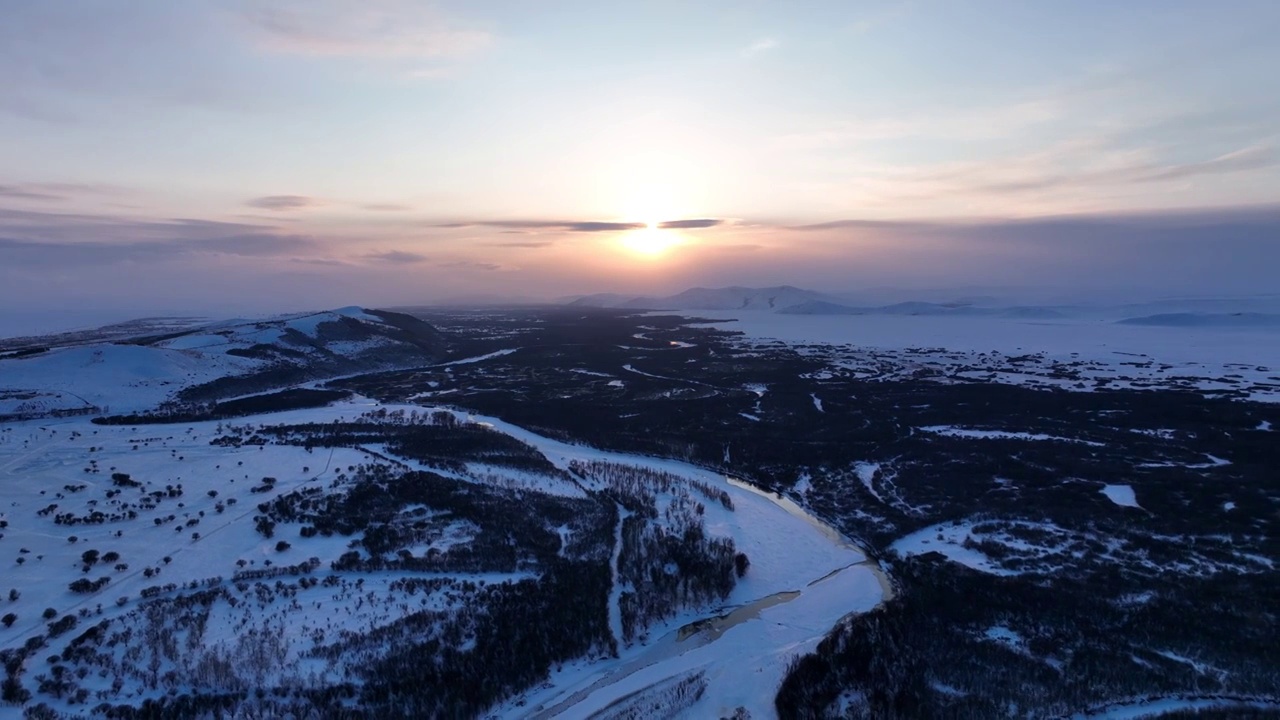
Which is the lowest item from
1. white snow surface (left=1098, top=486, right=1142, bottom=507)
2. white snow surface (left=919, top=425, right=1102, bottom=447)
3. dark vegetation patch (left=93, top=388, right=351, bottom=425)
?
dark vegetation patch (left=93, top=388, right=351, bottom=425)

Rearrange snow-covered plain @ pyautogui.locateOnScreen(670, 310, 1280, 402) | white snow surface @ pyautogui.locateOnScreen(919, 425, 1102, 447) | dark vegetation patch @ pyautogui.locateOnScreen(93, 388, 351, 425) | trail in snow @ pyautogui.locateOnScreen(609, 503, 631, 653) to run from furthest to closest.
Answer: snow-covered plain @ pyautogui.locateOnScreen(670, 310, 1280, 402)
dark vegetation patch @ pyautogui.locateOnScreen(93, 388, 351, 425)
white snow surface @ pyautogui.locateOnScreen(919, 425, 1102, 447)
trail in snow @ pyautogui.locateOnScreen(609, 503, 631, 653)

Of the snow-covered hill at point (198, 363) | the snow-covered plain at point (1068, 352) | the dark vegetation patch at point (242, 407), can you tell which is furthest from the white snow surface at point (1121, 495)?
the snow-covered hill at point (198, 363)

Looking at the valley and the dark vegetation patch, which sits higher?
the valley

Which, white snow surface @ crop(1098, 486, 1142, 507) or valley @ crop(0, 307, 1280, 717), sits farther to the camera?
white snow surface @ crop(1098, 486, 1142, 507)

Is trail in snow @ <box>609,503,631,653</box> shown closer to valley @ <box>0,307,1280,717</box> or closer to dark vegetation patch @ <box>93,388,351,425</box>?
valley @ <box>0,307,1280,717</box>

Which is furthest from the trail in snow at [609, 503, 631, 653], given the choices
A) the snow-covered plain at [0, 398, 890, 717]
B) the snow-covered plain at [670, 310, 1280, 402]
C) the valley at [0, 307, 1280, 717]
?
the snow-covered plain at [670, 310, 1280, 402]

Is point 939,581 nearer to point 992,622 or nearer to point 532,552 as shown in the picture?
point 992,622

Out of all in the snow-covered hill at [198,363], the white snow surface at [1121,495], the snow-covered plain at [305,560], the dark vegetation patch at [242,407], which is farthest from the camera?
the snow-covered hill at [198,363]

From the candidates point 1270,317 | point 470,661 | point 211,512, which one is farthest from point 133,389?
point 1270,317

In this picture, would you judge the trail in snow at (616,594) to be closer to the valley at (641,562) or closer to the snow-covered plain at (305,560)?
the valley at (641,562)

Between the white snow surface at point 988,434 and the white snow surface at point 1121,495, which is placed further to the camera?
the white snow surface at point 988,434
